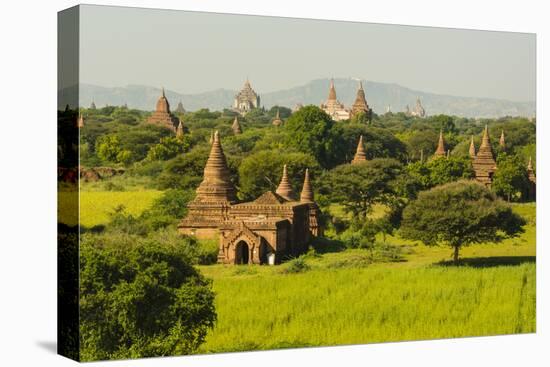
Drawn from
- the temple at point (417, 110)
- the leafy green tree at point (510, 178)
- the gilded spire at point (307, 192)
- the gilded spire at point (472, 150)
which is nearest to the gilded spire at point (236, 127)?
the gilded spire at point (307, 192)

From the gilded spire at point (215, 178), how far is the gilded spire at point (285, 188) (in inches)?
35.4

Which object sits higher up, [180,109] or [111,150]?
[180,109]

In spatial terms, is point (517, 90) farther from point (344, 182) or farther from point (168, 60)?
point (168, 60)

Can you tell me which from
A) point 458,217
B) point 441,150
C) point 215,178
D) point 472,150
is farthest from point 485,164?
point 215,178

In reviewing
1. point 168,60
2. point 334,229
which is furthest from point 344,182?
point 168,60

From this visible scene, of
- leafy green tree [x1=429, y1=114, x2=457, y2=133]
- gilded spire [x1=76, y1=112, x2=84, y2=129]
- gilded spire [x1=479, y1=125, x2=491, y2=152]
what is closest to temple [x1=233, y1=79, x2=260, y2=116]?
gilded spire [x1=76, y1=112, x2=84, y2=129]

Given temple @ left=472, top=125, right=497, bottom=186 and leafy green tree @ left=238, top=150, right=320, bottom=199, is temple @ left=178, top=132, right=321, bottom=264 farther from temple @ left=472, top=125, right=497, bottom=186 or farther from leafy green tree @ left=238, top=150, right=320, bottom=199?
temple @ left=472, top=125, right=497, bottom=186

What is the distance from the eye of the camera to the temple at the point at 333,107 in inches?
775

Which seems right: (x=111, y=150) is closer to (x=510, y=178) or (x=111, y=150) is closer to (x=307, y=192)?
(x=307, y=192)

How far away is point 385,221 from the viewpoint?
2042 centimetres

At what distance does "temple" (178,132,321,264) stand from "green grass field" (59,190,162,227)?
81 centimetres

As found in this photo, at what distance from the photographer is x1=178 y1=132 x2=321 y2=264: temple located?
18984 millimetres

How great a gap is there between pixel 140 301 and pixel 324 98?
4.43m

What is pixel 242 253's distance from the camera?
19312 mm
